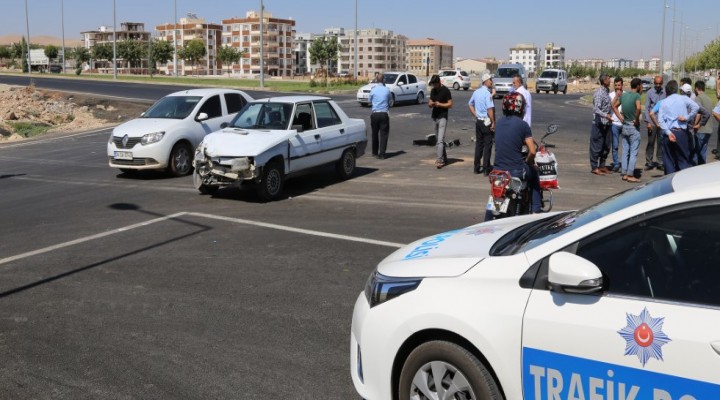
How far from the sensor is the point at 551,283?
3291 mm

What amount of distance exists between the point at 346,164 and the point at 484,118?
2937 millimetres

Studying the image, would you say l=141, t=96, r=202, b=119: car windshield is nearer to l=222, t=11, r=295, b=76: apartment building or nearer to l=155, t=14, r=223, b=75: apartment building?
l=222, t=11, r=295, b=76: apartment building

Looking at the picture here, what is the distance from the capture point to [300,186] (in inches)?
548

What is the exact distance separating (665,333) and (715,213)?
0.61 metres

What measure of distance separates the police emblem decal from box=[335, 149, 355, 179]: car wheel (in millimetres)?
11418

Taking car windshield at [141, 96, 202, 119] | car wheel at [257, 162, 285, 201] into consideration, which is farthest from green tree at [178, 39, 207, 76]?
car wheel at [257, 162, 285, 201]

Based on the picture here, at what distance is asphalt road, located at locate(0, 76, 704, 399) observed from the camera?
16.4 feet

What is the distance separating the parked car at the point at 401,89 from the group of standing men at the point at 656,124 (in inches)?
860

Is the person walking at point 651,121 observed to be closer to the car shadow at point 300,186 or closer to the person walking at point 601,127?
the person walking at point 601,127

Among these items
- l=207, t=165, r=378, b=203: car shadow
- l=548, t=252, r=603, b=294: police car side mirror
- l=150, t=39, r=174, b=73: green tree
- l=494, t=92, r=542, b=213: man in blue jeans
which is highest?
l=150, t=39, r=174, b=73: green tree

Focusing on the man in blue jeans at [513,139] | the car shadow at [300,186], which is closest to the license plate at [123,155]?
the car shadow at [300,186]

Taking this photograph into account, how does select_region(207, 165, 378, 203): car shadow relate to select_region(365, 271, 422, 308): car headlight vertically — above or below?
below

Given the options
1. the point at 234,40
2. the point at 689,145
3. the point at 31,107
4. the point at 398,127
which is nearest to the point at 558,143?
the point at 398,127

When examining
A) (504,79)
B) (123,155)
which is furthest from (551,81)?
(123,155)
